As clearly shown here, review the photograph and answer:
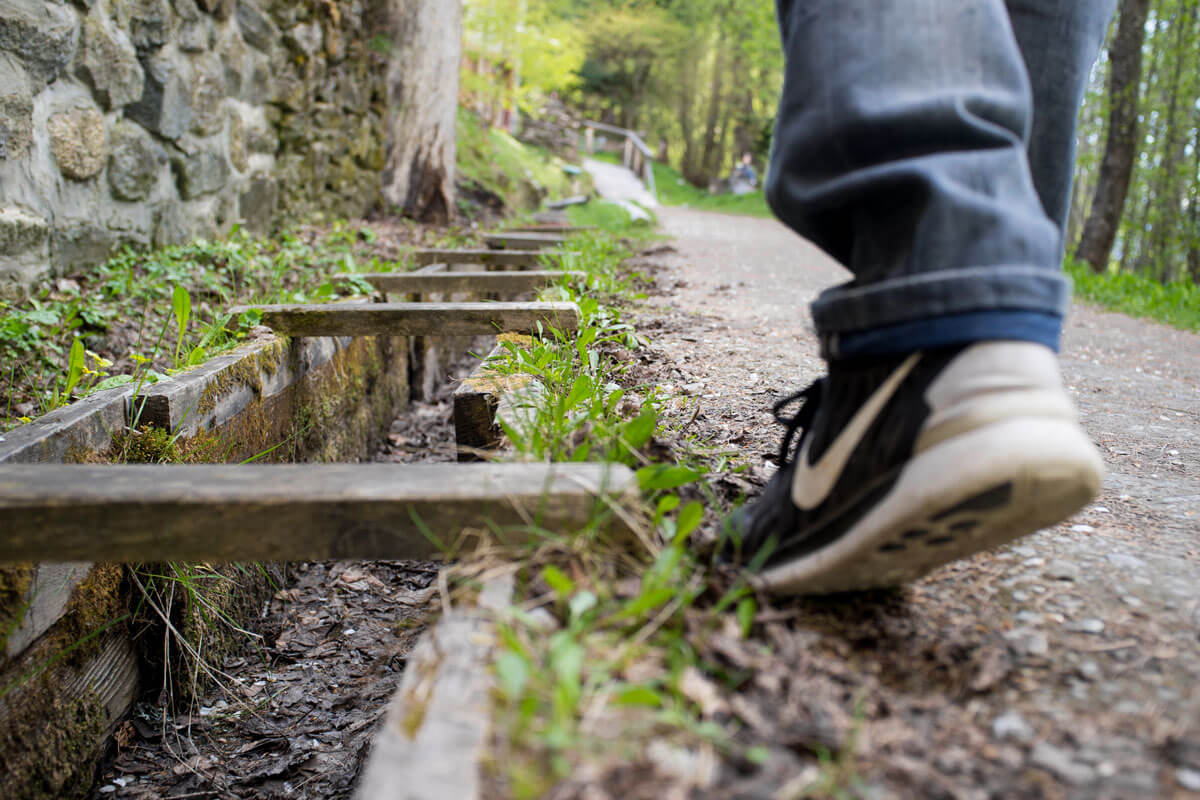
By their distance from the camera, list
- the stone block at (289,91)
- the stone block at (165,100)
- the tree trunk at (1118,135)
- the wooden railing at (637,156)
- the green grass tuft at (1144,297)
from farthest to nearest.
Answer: the wooden railing at (637,156)
the tree trunk at (1118,135)
the green grass tuft at (1144,297)
the stone block at (289,91)
the stone block at (165,100)

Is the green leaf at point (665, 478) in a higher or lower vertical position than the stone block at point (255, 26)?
lower

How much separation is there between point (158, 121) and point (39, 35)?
86cm

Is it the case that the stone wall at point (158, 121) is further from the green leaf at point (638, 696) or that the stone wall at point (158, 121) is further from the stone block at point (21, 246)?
the green leaf at point (638, 696)

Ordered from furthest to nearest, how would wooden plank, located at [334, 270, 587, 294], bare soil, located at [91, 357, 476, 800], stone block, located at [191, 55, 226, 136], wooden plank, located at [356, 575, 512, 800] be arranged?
stone block, located at [191, 55, 226, 136], wooden plank, located at [334, 270, 587, 294], bare soil, located at [91, 357, 476, 800], wooden plank, located at [356, 575, 512, 800]

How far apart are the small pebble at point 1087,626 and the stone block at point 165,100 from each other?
4.07 m

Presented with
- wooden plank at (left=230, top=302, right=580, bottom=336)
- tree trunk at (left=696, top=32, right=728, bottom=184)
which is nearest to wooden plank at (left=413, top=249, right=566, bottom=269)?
wooden plank at (left=230, top=302, right=580, bottom=336)

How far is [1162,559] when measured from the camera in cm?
131

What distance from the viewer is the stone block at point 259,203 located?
4776mm

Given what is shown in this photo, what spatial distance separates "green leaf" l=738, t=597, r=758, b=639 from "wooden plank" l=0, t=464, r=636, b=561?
216mm

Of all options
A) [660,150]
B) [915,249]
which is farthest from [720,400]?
[660,150]

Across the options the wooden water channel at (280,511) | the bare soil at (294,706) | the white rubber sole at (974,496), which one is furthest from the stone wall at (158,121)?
the white rubber sole at (974,496)

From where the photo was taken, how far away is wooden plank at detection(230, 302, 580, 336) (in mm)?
2697

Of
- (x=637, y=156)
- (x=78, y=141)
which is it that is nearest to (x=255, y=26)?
(x=78, y=141)

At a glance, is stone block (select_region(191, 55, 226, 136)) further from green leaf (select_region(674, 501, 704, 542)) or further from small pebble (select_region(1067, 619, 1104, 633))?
small pebble (select_region(1067, 619, 1104, 633))
